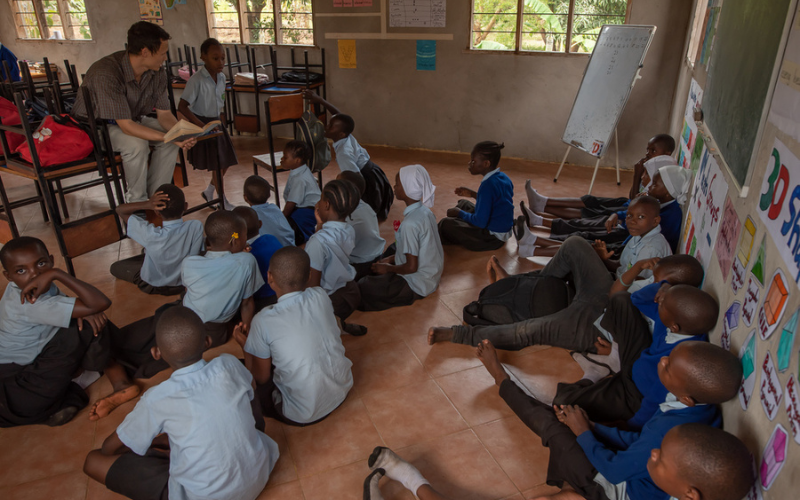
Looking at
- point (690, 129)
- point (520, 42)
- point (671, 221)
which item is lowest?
point (671, 221)

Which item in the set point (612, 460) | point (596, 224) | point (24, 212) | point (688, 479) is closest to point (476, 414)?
point (612, 460)

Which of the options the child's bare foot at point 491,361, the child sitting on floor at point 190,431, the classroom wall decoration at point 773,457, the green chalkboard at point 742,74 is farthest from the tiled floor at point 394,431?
the green chalkboard at point 742,74

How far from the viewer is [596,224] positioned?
395cm

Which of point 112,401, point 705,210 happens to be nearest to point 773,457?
point 705,210

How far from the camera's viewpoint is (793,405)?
1.11 meters

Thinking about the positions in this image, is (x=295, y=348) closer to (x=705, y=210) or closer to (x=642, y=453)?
(x=642, y=453)

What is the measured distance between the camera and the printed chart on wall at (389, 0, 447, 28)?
6.12 meters

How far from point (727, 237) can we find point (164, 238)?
274 centimetres

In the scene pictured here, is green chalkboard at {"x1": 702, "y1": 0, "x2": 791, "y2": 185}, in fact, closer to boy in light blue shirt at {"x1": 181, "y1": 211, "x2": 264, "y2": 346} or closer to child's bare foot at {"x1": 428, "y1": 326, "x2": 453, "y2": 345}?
child's bare foot at {"x1": 428, "y1": 326, "x2": 453, "y2": 345}

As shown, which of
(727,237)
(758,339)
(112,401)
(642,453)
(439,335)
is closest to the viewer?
(758,339)

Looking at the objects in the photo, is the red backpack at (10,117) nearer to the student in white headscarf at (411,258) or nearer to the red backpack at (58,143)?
the red backpack at (58,143)

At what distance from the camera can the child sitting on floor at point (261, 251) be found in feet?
9.84

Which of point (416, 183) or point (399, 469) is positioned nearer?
point (399, 469)

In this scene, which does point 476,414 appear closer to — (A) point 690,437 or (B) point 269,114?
(A) point 690,437
